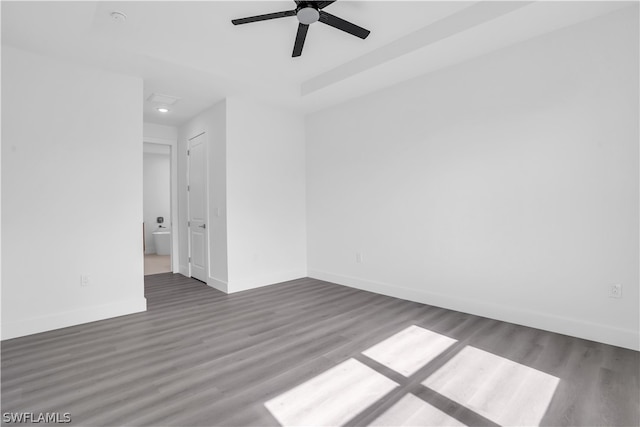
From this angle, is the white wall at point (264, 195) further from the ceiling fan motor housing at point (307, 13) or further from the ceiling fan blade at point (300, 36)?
the ceiling fan motor housing at point (307, 13)

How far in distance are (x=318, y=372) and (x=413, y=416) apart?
0.71 metres

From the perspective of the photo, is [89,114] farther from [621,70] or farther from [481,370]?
[621,70]

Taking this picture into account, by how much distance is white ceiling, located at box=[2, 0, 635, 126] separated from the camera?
2564mm

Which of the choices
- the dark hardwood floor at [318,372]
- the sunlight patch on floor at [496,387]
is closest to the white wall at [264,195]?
the dark hardwood floor at [318,372]

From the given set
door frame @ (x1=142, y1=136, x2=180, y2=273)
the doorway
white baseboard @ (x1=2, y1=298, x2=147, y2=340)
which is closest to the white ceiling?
door frame @ (x1=142, y1=136, x2=180, y2=273)

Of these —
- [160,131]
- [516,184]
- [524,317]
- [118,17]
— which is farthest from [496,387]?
[160,131]

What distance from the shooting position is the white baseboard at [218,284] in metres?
4.40

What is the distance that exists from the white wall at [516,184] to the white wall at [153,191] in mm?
6493

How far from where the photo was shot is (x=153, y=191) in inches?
345

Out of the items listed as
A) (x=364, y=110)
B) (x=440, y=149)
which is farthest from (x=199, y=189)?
(x=440, y=149)

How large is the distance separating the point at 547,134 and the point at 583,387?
6.74 feet

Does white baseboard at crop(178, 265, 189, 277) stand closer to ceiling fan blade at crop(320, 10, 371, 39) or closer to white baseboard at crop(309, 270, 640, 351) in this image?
white baseboard at crop(309, 270, 640, 351)

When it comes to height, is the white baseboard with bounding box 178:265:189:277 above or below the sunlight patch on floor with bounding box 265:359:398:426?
above

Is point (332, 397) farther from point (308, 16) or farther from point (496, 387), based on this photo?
point (308, 16)
